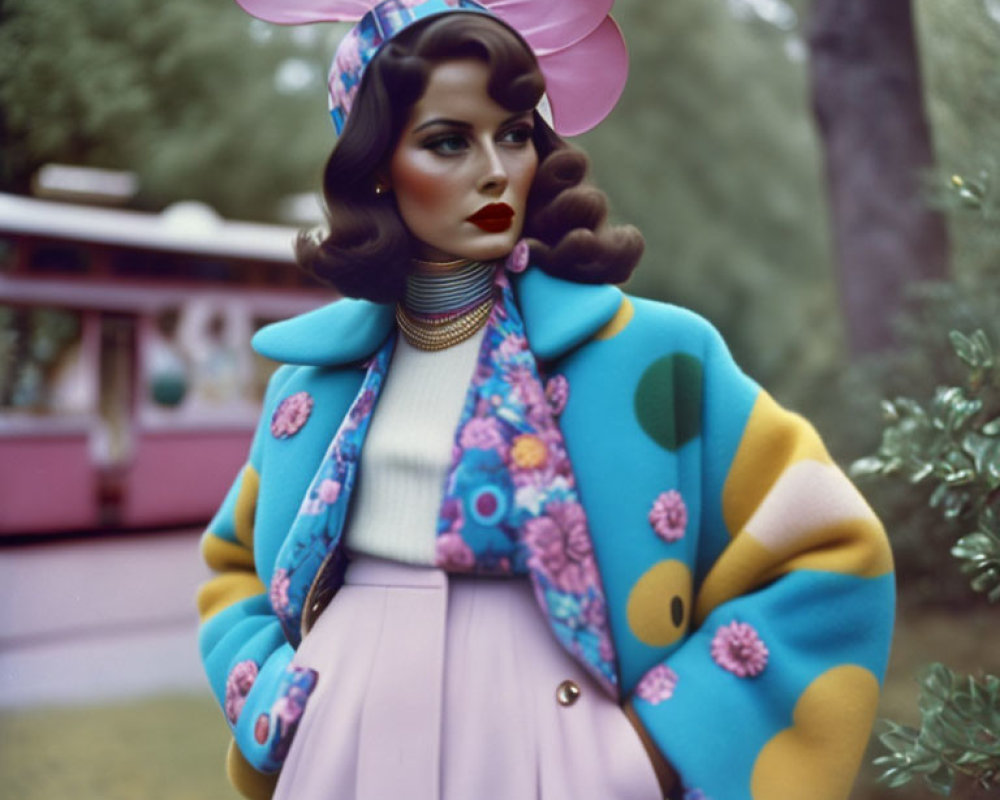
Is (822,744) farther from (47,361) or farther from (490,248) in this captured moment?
(47,361)

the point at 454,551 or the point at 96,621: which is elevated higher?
the point at 454,551

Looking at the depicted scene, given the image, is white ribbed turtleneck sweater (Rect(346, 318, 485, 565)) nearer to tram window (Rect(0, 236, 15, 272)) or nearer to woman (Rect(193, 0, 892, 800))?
woman (Rect(193, 0, 892, 800))

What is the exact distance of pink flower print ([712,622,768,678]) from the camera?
65.0 inches

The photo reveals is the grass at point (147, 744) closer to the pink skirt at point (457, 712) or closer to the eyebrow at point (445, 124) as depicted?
the pink skirt at point (457, 712)

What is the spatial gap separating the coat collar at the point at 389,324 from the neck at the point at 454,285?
0.06 meters

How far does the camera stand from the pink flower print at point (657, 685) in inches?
65.4

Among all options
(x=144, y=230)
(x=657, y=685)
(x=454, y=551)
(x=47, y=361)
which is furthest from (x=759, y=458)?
(x=47, y=361)

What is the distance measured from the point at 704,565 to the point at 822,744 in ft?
1.07

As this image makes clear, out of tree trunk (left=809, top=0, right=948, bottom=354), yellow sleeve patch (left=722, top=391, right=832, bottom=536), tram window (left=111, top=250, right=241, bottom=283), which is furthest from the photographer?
tram window (left=111, top=250, right=241, bottom=283)

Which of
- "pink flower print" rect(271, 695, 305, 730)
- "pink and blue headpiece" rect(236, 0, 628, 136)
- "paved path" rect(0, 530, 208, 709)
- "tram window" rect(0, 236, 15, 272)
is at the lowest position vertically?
"paved path" rect(0, 530, 208, 709)

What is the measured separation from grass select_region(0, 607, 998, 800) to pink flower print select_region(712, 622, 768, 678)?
2.33 meters

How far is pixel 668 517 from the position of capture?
1.71m

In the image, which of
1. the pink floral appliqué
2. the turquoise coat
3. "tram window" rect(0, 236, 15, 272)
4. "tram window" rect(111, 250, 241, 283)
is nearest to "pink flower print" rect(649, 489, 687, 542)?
the turquoise coat

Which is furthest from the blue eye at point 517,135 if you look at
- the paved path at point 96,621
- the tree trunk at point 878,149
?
the tree trunk at point 878,149
